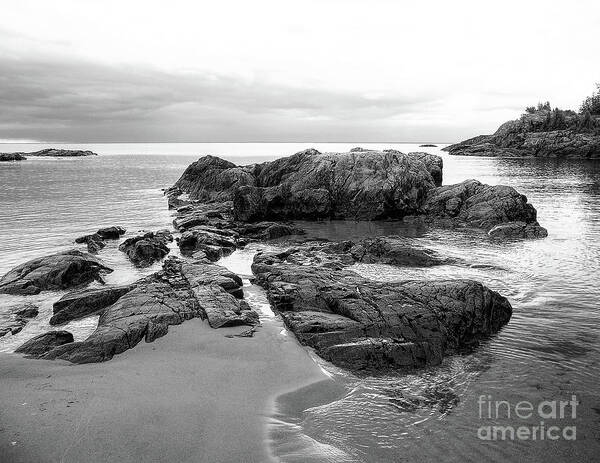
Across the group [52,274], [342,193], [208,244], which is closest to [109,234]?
[208,244]

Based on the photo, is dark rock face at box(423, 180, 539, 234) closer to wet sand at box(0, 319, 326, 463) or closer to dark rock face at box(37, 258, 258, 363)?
dark rock face at box(37, 258, 258, 363)

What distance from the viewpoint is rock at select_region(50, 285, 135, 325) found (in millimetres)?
13553

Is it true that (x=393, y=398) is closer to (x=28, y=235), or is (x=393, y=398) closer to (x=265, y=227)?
(x=265, y=227)

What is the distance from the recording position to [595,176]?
64.9m

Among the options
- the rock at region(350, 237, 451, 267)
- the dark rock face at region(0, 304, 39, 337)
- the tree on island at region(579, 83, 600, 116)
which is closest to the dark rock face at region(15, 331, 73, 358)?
the dark rock face at region(0, 304, 39, 337)

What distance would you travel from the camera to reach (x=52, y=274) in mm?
17109

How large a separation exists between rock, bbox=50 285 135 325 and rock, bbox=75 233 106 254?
9.64 m

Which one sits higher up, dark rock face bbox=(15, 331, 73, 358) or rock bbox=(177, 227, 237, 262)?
rock bbox=(177, 227, 237, 262)

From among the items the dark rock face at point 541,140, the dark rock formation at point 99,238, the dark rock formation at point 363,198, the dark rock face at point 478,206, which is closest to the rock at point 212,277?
the dark rock formation at point 99,238

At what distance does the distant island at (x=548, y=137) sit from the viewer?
114 metres

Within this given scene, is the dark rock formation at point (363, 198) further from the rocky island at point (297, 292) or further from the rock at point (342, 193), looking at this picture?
the rocky island at point (297, 292)

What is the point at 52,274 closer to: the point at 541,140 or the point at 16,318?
the point at 16,318

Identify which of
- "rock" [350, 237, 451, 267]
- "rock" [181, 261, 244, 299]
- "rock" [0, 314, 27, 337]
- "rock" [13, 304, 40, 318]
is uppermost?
"rock" [181, 261, 244, 299]

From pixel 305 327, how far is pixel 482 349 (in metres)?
4.70
